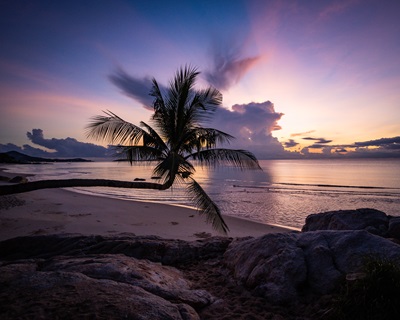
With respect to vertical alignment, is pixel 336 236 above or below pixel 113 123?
below

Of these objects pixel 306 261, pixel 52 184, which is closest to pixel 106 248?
pixel 52 184

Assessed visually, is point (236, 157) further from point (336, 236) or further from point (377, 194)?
point (377, 194)

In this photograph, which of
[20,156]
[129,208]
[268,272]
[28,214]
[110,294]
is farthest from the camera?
[20,156]

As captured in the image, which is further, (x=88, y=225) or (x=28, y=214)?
→ (x=28, y=214)

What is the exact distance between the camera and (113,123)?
6.85 metres

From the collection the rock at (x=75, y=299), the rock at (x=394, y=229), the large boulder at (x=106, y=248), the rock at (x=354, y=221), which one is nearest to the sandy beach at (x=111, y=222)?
the large boulder at (x=106, y=248)

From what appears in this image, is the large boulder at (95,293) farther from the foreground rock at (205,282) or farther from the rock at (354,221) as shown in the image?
the rock at (354,221)

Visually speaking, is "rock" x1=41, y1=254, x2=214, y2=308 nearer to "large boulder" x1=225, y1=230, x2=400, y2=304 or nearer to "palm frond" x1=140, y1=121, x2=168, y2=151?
"large boulder" x1=225, y1=230, x2=400, y2=304

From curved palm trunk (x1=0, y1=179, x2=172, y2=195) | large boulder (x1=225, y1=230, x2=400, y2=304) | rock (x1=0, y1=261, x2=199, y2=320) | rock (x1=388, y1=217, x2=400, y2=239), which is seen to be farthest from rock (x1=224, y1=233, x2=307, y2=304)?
rock (x1=388, y1=217, x2=400, y2=239)

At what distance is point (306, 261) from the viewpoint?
4348 mm

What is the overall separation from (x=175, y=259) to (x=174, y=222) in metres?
6.12

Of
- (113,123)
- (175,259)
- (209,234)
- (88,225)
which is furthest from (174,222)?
(113,123)

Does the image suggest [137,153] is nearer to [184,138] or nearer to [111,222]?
[184,138]

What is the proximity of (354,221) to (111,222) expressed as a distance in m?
10.7
